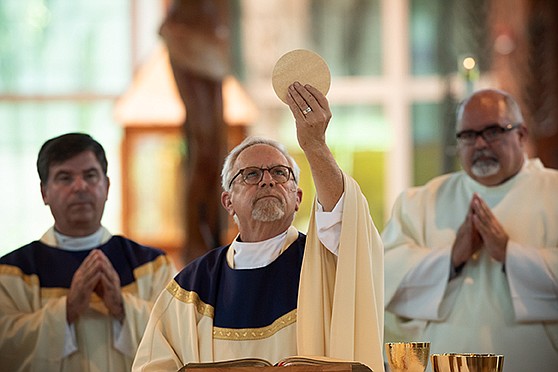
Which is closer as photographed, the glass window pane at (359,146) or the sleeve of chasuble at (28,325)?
the sleeve of chasuble at (28,325)

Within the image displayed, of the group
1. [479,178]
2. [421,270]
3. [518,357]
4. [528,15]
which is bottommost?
[518,357]

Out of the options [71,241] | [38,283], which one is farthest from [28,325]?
[71,241]

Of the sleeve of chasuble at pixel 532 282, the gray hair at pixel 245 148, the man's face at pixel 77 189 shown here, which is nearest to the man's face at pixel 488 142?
the sleeve of chasuble at pixel 532 282

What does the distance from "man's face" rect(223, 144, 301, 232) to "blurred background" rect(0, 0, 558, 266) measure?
7.42 metres

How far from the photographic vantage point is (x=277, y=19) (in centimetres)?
1314

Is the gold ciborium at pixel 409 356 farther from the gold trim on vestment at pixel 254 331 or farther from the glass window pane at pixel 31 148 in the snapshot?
the glass window pane at pixel 31 148

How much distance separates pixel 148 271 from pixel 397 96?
7476mm

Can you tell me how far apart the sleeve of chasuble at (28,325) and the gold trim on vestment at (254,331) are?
45.6 inches

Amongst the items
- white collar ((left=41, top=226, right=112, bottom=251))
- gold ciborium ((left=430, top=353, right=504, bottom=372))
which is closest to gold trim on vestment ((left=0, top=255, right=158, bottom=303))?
white collar ((left=41, top=226, right=112, bottom=251))

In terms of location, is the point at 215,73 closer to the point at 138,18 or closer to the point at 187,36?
the point at 187,36

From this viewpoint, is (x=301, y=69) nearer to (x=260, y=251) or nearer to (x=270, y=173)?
(x=270, y=173)

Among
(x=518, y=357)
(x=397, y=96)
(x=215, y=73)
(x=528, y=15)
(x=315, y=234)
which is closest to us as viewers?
(x=315, y=234)

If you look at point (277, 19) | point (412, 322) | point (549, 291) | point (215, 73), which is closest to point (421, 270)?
point (412, 322)

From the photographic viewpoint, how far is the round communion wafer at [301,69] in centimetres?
465
